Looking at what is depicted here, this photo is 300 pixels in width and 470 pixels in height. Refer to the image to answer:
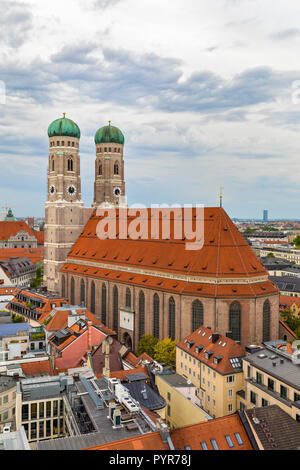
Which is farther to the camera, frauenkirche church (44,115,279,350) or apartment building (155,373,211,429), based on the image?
frauenkirche church (44,115,279,350)

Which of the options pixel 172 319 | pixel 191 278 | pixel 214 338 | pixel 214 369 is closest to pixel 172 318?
pixel 172 319

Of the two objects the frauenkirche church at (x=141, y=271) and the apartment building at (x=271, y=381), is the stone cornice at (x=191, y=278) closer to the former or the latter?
the frauenkirche church at (x=141, y=271)

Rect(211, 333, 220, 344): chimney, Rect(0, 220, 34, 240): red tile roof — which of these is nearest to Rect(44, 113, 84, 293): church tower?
Rect(211, 333, 220, 344): chimney

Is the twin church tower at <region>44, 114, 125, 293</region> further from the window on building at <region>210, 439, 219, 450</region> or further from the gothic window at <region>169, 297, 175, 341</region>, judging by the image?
the window on building at <region>210, 439, 219, 450</region>

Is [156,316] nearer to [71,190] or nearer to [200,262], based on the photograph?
[200,262]
